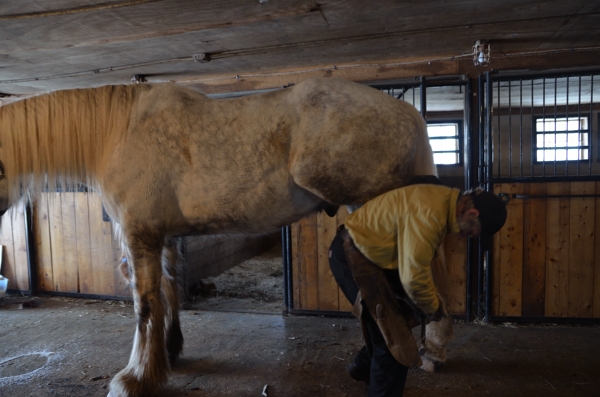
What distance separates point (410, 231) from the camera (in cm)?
169

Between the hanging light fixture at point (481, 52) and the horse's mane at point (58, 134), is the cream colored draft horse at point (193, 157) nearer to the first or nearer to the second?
the horse's mane at point (58, 134)

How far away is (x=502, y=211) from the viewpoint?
66.8 inches

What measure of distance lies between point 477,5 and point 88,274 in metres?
4.45

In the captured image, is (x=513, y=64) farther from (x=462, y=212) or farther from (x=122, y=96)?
(x=122, y=96)

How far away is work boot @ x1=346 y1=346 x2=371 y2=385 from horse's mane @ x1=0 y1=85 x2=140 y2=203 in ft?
6.35

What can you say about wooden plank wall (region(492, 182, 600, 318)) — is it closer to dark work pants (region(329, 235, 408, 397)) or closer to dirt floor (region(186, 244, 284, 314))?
dark work pants (region(329, 235, 408, 397))

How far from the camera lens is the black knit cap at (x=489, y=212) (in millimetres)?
1687

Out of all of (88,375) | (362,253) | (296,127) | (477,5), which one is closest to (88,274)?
(88,375)

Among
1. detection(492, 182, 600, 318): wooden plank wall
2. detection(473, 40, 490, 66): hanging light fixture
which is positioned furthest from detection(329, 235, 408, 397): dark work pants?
detection(473, 40, 490, 66): hanging light fixture

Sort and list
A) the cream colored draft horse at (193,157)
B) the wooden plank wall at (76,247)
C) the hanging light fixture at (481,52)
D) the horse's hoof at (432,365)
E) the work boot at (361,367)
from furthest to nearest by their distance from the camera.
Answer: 1. the wooden plank wall at (76,247)
2. the hanging light fixture at (481,52)
3. the horse's hoof at (432,365)
4. the work boot at (361,367)
5. the cream colored draft horse at (193,157)

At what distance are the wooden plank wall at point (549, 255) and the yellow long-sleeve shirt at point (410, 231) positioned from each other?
1995 mm

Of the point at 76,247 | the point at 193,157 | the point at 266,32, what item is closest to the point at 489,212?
the point at 193,157

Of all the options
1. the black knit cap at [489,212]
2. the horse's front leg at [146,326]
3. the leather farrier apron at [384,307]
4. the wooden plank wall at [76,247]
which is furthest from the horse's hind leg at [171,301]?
the black knit cap at [489,212]

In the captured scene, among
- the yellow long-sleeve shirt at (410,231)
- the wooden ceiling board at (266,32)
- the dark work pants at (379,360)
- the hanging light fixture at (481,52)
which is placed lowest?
the dark work pants at (379,360)
